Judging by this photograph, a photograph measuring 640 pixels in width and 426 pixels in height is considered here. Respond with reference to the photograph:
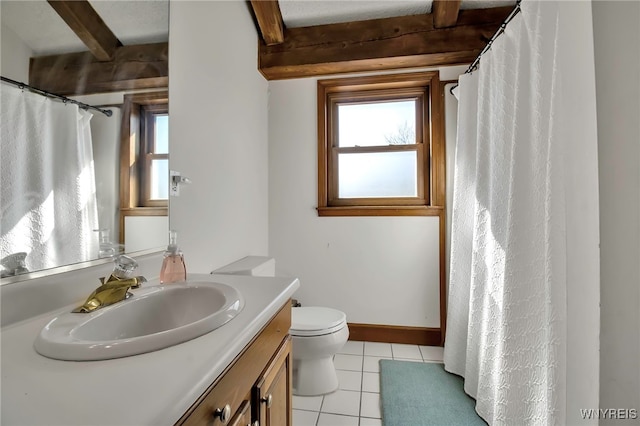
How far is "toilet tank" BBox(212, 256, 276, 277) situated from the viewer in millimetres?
1502

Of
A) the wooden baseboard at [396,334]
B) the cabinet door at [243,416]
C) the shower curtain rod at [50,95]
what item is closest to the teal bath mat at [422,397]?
the wooden baseboard at [396,334]

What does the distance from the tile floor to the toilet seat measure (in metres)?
0.38

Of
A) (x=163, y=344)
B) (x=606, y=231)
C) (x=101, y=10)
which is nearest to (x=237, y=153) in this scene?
(x=101, y=10)

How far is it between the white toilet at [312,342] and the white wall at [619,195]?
1059mm

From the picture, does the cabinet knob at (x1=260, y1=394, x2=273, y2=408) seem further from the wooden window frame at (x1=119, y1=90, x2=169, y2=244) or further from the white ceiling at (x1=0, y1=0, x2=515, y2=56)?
the white ceiling at (x1=0, y1=0, x2=515, y2=56)

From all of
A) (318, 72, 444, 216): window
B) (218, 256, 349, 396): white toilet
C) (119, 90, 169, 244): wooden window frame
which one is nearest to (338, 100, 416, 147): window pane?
(318, 72, 444, 216): window

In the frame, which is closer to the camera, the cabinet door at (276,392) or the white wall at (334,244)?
the cabinet door at (276,392)

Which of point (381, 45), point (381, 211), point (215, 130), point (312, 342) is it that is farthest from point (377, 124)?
point (312, 342)

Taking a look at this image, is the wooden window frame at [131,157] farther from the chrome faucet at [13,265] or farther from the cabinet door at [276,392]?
the cabinet door at [276,392]

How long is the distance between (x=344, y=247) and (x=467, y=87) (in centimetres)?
137

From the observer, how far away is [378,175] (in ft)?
7.54

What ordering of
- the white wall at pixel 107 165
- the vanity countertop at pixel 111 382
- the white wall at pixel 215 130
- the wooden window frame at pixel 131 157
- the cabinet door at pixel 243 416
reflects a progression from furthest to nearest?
the white wall at pixel 215 130 → the wooden window frame at pixel 131 157 → the white wall at pixel 107 165 → the cabinet door at pixel 243 416 → the vanity countertop at pixel 111 382

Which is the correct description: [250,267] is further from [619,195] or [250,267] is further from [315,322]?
[619,195]

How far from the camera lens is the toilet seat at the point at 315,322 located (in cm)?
153
